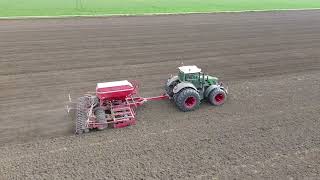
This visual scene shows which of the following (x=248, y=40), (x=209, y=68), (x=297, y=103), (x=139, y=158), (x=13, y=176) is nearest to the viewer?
(x=13, y=176)

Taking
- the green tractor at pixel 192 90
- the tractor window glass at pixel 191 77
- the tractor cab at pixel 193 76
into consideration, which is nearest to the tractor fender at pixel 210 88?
the green tractor at pixel 192 90

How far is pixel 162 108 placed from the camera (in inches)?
503

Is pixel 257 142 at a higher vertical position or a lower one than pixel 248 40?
lower

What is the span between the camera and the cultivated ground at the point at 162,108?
930 cm

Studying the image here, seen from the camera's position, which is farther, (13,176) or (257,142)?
(257,142)

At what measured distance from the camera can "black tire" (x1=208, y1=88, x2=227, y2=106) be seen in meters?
12.8

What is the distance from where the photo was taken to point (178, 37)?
2433 cm

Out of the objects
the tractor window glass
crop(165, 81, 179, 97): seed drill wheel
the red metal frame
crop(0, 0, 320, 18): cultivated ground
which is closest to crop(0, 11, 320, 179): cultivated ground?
the red metal frame

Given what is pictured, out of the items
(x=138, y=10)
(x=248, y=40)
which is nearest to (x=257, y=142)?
(x=248, y=40)

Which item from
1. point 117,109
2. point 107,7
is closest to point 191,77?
point 117,109

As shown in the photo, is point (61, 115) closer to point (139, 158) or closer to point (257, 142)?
point (139, 158)

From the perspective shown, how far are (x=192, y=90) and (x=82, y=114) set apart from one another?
3.69 meters

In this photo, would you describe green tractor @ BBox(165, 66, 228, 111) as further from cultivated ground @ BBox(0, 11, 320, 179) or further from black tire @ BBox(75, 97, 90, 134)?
black tire @ BBox(75, 97, 90, 134)

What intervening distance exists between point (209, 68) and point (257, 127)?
6.85 metres
